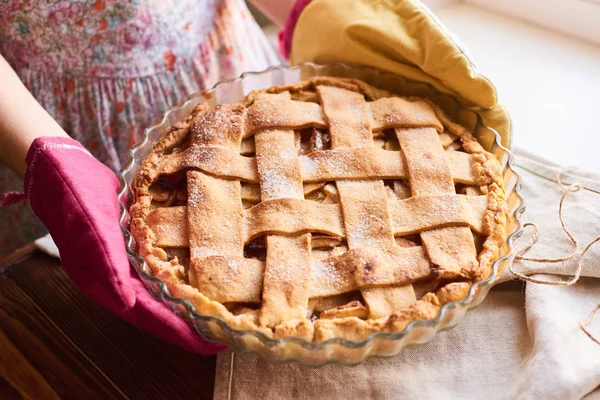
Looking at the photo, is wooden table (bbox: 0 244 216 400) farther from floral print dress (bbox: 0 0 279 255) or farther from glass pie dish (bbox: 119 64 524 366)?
floral print dress (bbox: 0 0 279 255)

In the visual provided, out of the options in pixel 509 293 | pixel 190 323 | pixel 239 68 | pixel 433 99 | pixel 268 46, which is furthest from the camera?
pixel 268 46

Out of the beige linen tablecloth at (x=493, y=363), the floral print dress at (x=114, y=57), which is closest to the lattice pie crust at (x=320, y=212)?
the beige linen tablecloth at (x=493, y=363)

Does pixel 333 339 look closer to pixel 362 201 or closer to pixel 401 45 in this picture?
pixel 362 201

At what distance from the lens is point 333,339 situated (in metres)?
0.67

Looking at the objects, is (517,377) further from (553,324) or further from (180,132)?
(180,132)

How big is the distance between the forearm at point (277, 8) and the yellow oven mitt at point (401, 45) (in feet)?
0.55

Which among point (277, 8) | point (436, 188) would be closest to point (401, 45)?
point (436, 188)

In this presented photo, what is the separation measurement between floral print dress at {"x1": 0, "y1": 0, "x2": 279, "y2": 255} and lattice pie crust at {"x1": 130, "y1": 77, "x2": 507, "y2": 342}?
0.24 metres

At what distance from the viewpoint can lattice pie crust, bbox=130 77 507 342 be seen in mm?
747

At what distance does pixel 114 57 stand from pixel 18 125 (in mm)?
314

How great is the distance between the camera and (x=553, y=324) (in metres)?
0.78

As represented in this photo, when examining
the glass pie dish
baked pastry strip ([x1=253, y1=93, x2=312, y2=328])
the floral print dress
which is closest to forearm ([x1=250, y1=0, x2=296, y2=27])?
the floral print dress

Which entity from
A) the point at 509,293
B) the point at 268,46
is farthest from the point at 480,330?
the point at 268,46

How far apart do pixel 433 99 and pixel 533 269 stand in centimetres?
33
